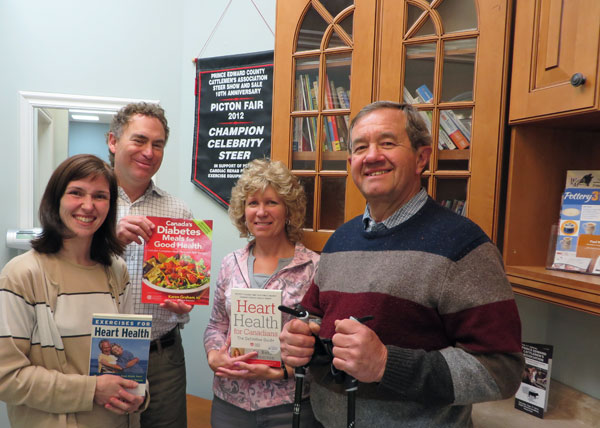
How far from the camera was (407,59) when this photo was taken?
4.96 ft

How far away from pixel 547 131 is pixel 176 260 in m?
1.36

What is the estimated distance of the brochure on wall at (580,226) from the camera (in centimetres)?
131

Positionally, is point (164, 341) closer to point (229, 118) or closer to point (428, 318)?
point (428, 318)

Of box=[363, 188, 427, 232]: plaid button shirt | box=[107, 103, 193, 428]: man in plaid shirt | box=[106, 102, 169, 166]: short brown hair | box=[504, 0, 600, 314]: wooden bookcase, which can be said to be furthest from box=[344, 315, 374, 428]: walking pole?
box=[106, 102, 169, 166]: short brown hair

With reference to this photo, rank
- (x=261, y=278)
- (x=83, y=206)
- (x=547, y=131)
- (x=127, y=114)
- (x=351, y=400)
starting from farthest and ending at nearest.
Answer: (x=127, y=114) < (x=261, y=278) < (x=547, y=131) < (x=83, y=206) < (x=351, y=400)

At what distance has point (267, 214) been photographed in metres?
1.62

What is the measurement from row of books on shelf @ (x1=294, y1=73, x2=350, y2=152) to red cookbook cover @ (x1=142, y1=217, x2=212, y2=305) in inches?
20.9

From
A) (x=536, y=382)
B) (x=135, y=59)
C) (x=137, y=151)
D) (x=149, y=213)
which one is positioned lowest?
(x=536, y=382)

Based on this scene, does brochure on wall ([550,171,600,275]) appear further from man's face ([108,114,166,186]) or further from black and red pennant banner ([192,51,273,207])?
black and red pennant banner ([192,51,273,207])

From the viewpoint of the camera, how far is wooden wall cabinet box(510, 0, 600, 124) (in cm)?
112

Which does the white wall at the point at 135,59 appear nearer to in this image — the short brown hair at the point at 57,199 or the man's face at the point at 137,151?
the man's face at the point at 137,151

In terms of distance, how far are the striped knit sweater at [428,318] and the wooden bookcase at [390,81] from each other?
0.40 m

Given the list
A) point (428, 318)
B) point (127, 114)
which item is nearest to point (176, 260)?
point (127, 114)

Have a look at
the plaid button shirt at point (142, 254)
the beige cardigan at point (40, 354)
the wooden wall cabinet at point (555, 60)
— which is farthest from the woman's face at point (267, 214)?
the wooden wall cabinet at point (555, 60)
